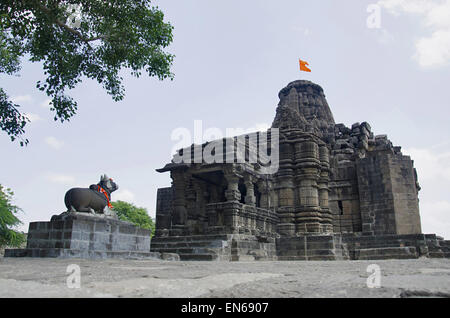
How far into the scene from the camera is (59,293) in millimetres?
2332

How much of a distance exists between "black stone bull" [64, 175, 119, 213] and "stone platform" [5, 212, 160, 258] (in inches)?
13.1

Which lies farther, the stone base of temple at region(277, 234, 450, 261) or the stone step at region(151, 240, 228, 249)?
the stone base of temple at region(277, 234, 450, 261)

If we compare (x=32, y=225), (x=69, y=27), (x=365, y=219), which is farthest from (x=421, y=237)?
(x=69, y=27)

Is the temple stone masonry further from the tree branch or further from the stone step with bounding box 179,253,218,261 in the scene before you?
the tree branch

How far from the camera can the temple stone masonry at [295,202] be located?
1386 cm

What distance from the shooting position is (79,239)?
8922 millimetres

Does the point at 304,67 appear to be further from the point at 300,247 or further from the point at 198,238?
the point at 198,238

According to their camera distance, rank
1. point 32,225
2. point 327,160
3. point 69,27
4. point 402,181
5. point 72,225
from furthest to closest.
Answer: point 327,160 → point 402,181 → point 69,27 → point 32,225 → point 72,225

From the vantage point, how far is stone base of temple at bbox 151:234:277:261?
11672 millimetres

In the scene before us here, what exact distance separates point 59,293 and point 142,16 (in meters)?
9.43

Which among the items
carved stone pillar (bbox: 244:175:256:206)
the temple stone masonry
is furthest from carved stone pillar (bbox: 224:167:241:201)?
carved stone pillar (bbox: 244:175:256:206)
